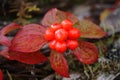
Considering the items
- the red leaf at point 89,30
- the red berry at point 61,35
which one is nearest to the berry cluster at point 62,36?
the red berry at point 61,35

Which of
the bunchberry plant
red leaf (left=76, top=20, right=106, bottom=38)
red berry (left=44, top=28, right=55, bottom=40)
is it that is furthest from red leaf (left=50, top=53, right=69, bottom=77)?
red leaf (left=76, top=20, right=106, bottom=38)

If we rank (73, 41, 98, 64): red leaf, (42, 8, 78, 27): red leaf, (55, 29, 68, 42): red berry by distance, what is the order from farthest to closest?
(42, 8, 78, 27): red leaf, (73, 41, 98, 64): red leaf, (55, 29, 68, 42): red berry

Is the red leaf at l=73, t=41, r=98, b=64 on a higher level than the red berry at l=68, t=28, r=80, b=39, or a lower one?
lower

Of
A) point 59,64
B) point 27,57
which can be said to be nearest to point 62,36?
point 59,64

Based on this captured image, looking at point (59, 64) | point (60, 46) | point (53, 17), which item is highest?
point (53, 17)

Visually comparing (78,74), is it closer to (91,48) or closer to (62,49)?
(91,48)

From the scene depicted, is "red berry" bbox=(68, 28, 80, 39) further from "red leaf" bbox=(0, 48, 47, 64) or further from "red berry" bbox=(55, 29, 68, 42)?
"red leaf" bbox=(0, 48, 47, 64)

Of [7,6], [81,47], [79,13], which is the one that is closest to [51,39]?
[81,47]

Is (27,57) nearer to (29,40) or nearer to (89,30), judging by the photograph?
(29,40)
